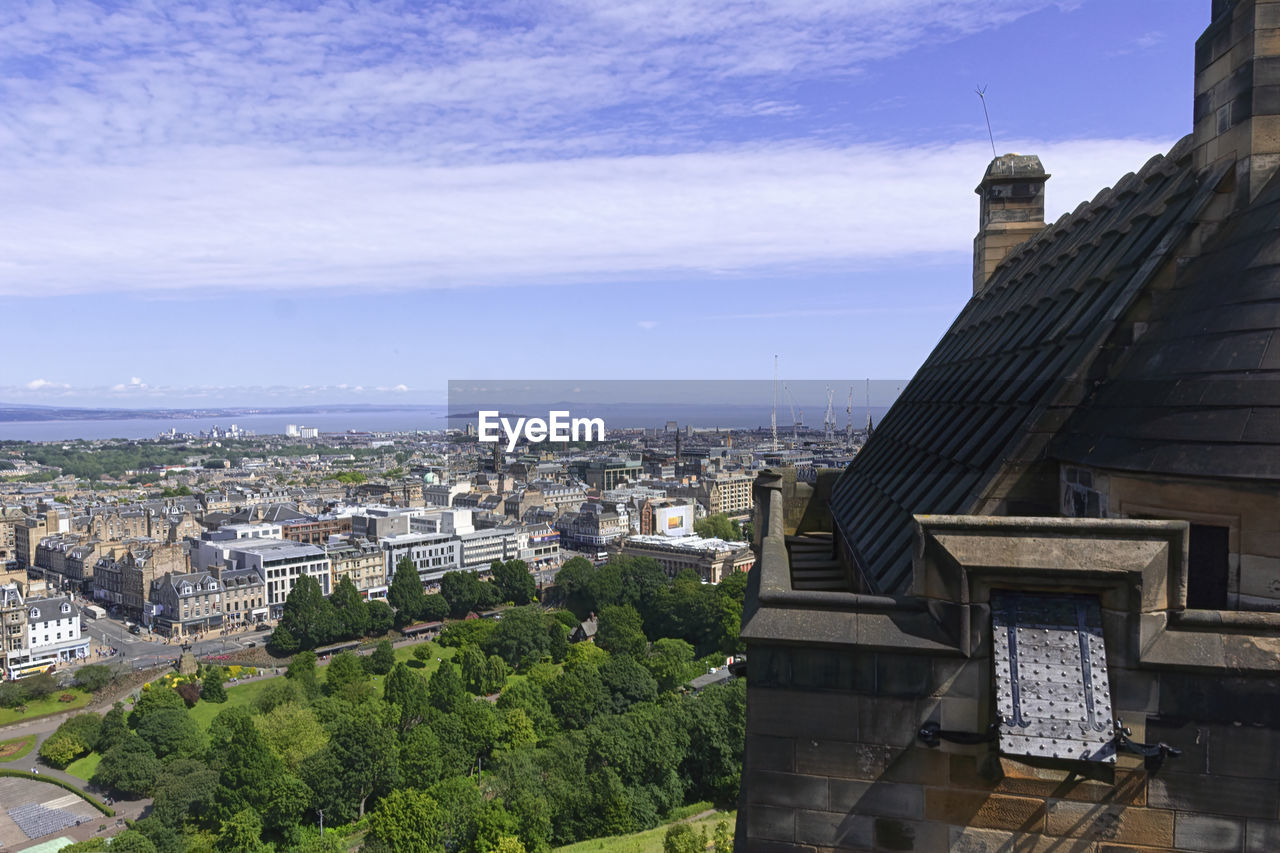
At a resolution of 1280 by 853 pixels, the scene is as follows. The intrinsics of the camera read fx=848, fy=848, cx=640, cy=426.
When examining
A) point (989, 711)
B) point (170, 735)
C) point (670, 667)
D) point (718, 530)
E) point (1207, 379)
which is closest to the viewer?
point (989, 711)

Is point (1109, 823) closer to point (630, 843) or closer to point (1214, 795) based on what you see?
point (1214, 795)

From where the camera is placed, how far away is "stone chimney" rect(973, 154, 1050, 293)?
51.6 feet

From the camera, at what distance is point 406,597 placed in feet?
293

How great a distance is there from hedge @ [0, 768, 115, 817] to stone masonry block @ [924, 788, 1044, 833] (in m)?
55.0

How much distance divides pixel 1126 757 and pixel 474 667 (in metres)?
62.9

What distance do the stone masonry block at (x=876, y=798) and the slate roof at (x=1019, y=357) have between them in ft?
A: 5.39

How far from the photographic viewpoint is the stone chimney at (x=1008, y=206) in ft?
51.6

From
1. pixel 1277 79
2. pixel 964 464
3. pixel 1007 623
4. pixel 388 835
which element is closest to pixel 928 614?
pixel 1007 623

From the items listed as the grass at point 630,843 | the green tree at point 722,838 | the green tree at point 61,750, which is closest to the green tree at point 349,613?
the green tree at point 61,750

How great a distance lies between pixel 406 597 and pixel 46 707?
3252 centimetres

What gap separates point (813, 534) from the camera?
17.1m

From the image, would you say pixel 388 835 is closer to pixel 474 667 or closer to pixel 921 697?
pixel 474 667

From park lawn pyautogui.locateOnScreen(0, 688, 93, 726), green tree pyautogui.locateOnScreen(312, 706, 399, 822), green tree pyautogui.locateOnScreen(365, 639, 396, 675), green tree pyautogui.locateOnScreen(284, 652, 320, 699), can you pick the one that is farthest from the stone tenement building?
park lawn pyautogui.locateOnScreen(0, 688, 93, 726)

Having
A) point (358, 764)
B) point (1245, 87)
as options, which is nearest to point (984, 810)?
point (1245, 87)
